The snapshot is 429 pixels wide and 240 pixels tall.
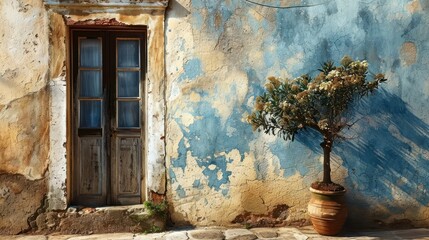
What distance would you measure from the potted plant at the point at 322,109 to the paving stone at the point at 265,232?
0.45 m

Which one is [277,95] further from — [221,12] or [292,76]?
[221,12]

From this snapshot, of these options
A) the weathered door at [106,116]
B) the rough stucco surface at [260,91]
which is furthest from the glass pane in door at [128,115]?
the rough stucco surface at [260,91]

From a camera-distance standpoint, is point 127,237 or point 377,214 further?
point 377,214

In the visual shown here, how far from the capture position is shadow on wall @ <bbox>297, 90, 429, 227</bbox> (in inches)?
230

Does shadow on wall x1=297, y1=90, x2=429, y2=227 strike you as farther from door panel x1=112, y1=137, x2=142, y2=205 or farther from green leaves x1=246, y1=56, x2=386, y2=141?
door panel x1=112, y1=137, x2=142, y2=205

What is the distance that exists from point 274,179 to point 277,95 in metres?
1.04

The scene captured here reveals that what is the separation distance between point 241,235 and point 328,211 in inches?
38.2

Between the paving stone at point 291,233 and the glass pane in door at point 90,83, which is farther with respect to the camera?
the glass pane in door at point 90,83

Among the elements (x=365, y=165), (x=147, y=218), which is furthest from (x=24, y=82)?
(x=365, y=165)

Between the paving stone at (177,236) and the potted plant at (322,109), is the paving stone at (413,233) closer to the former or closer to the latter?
the potted plant at (322,109)

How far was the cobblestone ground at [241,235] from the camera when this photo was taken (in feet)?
17.8

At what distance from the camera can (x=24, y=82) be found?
5.60 meters

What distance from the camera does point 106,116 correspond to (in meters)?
5.88

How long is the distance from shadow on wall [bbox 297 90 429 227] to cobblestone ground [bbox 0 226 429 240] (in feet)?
0.89
